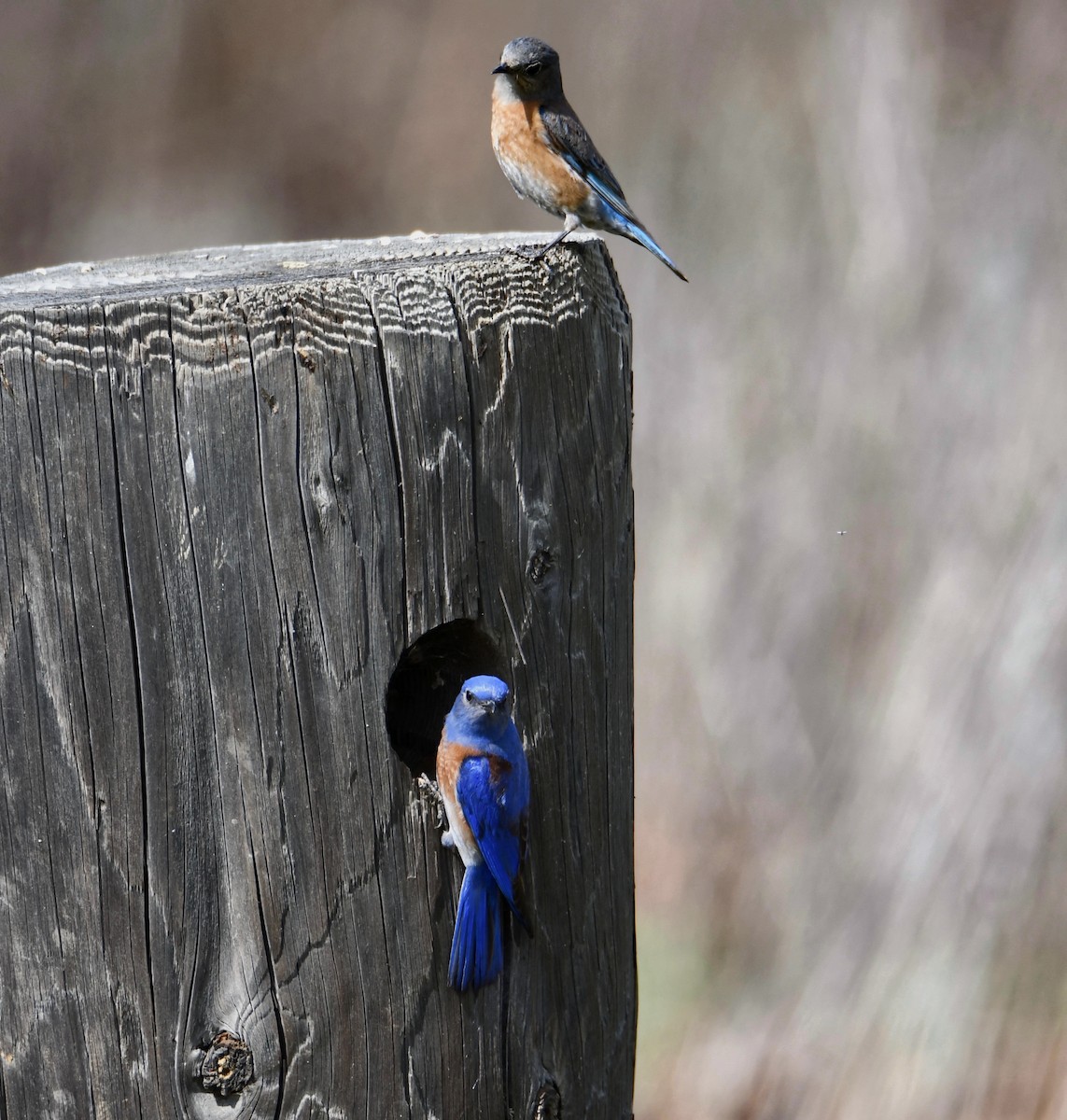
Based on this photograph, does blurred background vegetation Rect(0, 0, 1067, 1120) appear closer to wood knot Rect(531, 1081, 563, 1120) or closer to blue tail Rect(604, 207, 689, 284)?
blue tail Rect(604, 207, 689, 284)

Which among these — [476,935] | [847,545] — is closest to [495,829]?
[476,935]

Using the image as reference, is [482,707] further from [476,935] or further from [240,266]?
[240,266]

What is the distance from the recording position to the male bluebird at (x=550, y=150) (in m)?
4.18

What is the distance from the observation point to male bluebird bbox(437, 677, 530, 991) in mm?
2363

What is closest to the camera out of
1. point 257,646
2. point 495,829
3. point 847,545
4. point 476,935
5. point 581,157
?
point 257,646

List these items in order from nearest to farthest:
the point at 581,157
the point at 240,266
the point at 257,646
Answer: the point at 257,646 < the point at 240,266 < the point at 581,157

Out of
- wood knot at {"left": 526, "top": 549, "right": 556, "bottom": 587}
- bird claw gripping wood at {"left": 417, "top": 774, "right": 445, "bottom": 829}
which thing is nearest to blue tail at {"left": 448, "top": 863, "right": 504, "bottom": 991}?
bird claw gripping wood at {"left": 417, "top": 774, "right": 445, "bottom": 829}

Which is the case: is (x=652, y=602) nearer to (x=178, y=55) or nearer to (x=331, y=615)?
(x=331, y=615)

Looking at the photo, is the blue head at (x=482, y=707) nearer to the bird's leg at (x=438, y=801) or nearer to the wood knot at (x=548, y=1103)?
the bird's leg at (x=438, y=801)

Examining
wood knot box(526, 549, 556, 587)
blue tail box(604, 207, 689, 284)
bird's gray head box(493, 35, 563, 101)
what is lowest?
wood knot box(526, 549, 556, 587)

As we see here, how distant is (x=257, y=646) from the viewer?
2188 millimetres

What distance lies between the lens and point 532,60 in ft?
13.8

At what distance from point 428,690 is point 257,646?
3.17 feet

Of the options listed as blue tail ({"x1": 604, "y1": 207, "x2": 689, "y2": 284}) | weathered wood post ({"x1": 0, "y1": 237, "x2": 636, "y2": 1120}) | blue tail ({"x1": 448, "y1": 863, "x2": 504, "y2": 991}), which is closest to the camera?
weathered wood post ({"x1": 0, "y1": 237, "x2": 636, "y2": 1120})
